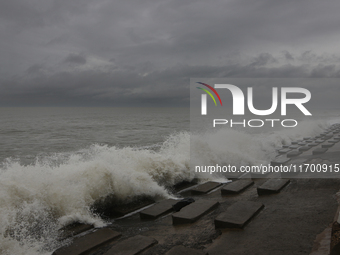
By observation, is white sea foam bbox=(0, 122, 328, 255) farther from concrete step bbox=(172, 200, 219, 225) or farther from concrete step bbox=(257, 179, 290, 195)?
concrete step bbox=(257, 179, 290, 195)

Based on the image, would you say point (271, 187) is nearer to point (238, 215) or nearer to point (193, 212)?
point (238, 215)

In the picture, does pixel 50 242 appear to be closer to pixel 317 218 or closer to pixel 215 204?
pixel 215 204

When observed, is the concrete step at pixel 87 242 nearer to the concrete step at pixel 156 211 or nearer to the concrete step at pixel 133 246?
the concrete step at pixel 133 246

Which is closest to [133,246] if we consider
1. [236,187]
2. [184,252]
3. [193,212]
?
[184,252]

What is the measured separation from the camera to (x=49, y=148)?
45.1ft

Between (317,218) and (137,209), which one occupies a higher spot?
(317,218)

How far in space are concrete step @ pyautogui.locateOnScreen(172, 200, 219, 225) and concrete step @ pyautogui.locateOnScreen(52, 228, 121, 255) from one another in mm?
772

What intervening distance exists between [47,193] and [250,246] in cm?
333

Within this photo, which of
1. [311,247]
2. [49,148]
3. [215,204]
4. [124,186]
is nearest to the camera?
[311,247]

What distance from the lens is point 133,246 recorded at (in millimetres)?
2617

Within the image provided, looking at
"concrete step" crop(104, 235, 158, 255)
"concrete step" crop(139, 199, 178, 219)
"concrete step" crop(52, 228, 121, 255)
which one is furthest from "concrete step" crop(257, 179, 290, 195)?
"concrete step" crop(52, 228, 121, 255)

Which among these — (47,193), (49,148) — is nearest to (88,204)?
(47,193)

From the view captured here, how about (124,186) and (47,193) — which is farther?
(124,186)

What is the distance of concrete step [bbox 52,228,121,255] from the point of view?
271 cm
